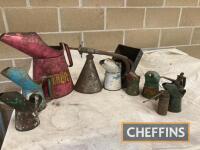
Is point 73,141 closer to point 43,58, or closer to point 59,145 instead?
point 59,145

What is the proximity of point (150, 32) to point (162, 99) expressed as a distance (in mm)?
790

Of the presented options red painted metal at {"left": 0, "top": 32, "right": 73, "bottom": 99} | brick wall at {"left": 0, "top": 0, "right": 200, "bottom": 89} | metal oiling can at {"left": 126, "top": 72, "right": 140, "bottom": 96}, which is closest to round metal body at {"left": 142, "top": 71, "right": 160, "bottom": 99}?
metal oiling can at {"left": 126, "top": 72, "right": 140, "bottom": 96}

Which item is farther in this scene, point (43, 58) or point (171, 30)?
point (171, 30)

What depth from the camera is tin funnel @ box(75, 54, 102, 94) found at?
2.44 feet

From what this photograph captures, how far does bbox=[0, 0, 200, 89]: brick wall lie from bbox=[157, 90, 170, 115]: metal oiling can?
695mm

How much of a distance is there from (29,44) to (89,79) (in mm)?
244

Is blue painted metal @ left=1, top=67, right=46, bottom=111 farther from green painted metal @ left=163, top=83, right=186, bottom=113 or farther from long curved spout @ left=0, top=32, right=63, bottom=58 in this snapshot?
green painted metal @ left=163, top=83, right=186, bottom=113

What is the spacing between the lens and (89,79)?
0.75 metres

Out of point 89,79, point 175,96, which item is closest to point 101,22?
point 89,79

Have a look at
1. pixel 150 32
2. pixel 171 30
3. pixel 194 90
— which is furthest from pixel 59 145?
pixel 171 30

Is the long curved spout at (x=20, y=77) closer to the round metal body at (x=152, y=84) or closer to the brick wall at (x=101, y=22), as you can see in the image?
the round metal body at (x=152, y=84)

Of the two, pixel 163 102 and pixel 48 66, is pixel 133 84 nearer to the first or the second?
pixel 163 102

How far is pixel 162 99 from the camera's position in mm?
622

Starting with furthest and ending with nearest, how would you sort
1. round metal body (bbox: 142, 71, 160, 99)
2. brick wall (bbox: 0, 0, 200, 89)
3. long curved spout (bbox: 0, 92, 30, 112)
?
brick wall (bbox: 0, 0, 200, 89)
round metal body (bbox: 142, 71, 160, 99)
long curved spout (bbox: 0, 92, 30, 112)
